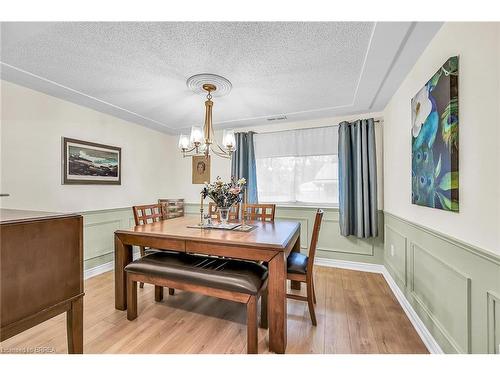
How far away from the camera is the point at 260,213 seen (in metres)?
2.98

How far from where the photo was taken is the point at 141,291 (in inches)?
99.6

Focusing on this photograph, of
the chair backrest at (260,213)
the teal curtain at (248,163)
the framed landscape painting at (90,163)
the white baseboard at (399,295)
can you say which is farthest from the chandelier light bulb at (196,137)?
the white baseboard at (399,295)

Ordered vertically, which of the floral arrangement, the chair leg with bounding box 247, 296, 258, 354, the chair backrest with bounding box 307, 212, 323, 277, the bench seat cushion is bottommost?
the chair leg with bounding box 247, 296, 258, 354

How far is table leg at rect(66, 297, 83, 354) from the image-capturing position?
4.05ft

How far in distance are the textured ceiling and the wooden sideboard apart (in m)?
1.33

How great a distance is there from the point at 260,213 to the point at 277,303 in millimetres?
1487

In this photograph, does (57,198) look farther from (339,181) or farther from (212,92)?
(339,181)

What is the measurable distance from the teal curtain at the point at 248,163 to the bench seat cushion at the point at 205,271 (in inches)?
71.2

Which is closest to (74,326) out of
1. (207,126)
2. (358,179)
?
(207,126)

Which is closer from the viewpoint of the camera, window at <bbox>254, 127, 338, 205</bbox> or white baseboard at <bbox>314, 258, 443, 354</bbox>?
white baseboard at <bbox>314, 258, 443, 354</bbox>

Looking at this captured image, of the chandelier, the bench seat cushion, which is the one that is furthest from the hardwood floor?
the chandelier

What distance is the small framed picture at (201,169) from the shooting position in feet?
13.7

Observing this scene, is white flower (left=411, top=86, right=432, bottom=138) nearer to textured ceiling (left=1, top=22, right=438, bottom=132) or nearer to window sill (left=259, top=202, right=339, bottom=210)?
textured ceiling (left=1, top=22, right=438, bottom=132)

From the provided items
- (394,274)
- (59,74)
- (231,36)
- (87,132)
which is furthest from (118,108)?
(394,274)
